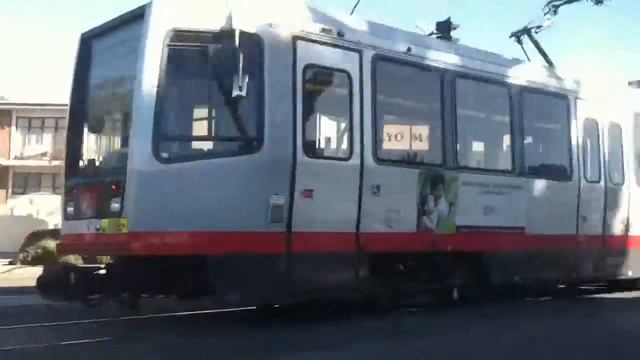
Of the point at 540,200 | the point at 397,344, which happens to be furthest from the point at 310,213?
the point at 540,200

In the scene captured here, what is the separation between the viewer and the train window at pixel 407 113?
10.8m

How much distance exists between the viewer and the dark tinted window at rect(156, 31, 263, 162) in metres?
9.46

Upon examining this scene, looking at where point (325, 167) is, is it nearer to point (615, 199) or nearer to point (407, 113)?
point (407, 113)

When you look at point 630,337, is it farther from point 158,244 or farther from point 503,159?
point 158,244

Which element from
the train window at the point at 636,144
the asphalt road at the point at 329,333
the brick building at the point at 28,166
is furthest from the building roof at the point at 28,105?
the train window at the point at 636,144

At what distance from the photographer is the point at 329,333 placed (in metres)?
9.80

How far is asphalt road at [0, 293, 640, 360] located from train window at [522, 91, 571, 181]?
80.0 inches

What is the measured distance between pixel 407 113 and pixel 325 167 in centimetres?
161

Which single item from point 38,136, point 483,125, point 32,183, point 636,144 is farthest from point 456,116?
point 32,183

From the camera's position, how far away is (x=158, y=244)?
30.5 feet

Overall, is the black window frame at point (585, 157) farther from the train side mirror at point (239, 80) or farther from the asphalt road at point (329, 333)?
the train side mirror at point (239, 80)

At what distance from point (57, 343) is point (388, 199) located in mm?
4148

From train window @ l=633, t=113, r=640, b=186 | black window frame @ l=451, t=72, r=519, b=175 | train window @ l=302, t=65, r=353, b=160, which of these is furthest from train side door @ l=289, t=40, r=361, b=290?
train window @ l=633, t=113, r=640, b=186

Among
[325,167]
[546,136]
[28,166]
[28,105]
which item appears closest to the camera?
[325,167]
